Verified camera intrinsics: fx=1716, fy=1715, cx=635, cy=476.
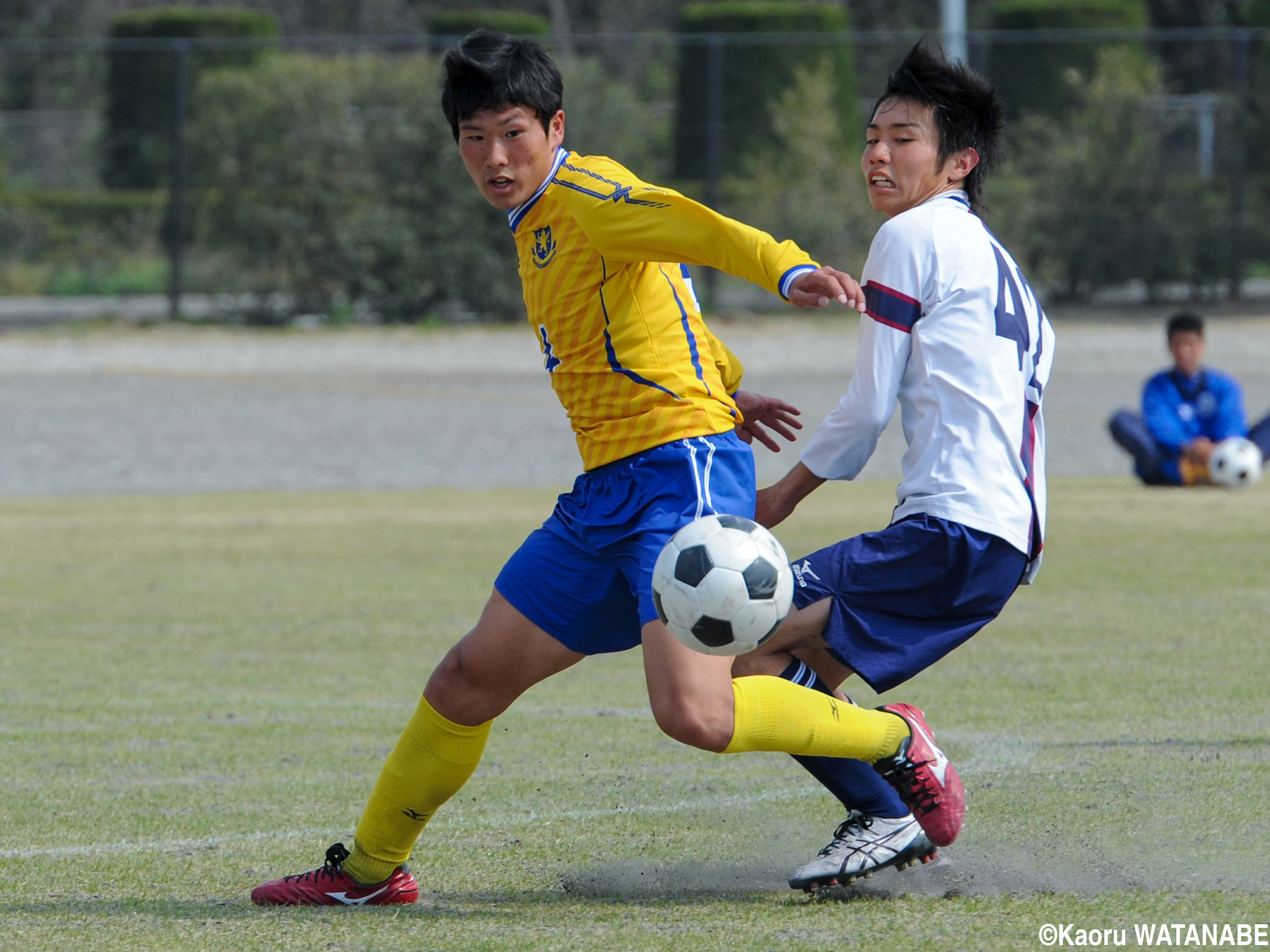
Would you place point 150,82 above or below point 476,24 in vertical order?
below

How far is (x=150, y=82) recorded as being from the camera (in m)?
26.7

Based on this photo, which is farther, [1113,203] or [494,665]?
[1113,203]

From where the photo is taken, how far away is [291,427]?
15164 millimetres

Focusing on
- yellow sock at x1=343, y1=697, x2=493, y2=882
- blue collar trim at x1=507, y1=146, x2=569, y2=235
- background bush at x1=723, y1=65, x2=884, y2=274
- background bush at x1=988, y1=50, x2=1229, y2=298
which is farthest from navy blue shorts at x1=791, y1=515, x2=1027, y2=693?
background bush at x1=988, y1=50, x2=1229, y2=298

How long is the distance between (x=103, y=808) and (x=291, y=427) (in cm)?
1052

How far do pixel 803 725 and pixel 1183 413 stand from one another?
29.1ft

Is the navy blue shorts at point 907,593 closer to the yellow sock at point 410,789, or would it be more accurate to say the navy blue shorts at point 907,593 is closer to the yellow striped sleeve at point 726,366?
the yellow striped sleeve at point 726,366

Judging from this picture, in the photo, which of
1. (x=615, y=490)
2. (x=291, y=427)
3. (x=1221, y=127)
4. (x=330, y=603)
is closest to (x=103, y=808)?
(x=615, y=490)

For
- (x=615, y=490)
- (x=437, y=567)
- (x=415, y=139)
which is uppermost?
(x=415, y=139)

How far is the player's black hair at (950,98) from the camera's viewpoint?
3869mm

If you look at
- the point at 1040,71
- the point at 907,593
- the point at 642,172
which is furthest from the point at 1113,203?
the point at 907,593

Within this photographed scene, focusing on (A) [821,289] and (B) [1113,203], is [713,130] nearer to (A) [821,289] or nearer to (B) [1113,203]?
(B) [1113,203]

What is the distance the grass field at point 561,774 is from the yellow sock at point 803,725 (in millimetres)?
368

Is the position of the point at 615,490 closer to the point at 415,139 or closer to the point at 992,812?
the point at 992,812
